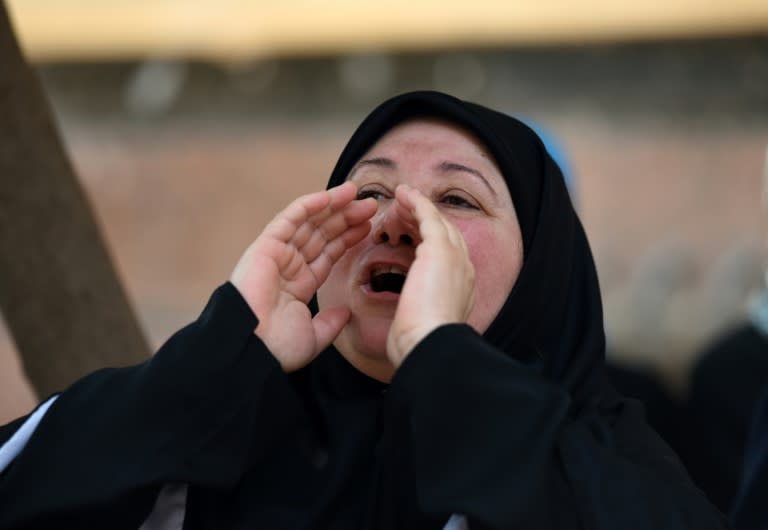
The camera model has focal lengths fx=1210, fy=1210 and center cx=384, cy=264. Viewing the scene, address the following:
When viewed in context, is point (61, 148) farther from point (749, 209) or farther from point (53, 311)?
point (749, 209)

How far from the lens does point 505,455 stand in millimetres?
1857

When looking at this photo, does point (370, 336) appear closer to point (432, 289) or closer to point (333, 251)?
point (333, 251)

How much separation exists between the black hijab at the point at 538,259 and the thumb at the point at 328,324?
0.28 metres

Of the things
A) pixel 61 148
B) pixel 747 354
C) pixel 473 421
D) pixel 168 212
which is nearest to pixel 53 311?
pixel 61 148

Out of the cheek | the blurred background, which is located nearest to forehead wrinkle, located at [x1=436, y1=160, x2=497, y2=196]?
the cheek

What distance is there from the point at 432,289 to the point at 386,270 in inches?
13.6

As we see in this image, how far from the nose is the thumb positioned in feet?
0.53

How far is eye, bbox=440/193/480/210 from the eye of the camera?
7.81ft

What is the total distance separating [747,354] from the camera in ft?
16.4

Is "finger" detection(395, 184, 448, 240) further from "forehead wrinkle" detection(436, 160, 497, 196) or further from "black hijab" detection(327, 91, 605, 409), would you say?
"black hijab" detection(327, 91, 605, 409)

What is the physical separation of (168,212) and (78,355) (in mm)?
7464

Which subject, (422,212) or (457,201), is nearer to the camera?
(422,212)

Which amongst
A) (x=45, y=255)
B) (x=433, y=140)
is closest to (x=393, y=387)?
(x=433, y=140)

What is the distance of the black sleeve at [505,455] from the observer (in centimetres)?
183
